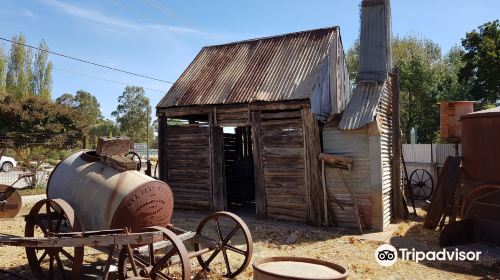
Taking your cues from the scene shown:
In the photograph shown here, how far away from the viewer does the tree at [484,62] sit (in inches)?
927

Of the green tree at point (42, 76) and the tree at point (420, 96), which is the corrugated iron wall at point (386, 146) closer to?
the tree at point (420, 96)

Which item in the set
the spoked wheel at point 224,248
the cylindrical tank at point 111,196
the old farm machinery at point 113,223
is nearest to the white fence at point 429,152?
the spoked wheel at point 224,248

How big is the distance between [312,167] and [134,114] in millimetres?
55154

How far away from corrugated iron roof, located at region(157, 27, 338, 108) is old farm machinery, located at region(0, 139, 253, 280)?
226 inches

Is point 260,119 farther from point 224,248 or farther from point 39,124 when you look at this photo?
point 39,124

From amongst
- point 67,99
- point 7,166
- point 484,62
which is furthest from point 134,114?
point 484,62

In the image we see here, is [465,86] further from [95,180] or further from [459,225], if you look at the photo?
[95,180]

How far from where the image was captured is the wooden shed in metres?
11.5

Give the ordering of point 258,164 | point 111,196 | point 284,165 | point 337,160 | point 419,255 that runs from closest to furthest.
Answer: point 111,196, point 419,255, point 337,160, point 284,165, point 258,164

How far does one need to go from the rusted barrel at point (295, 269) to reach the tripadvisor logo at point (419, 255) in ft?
11.0

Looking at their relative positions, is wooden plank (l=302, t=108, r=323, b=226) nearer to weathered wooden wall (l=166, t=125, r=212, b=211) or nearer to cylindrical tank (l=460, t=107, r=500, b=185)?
weathered wooden wall (l=166, t=125, r=212, b=211)

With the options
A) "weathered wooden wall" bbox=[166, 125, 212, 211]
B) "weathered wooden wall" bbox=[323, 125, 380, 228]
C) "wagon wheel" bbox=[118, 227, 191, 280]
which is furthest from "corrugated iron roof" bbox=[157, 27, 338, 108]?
"wagon wheel" bbox=[118, 227, 191, 280]

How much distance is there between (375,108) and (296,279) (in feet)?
24.6

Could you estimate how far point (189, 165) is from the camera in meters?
13.5
